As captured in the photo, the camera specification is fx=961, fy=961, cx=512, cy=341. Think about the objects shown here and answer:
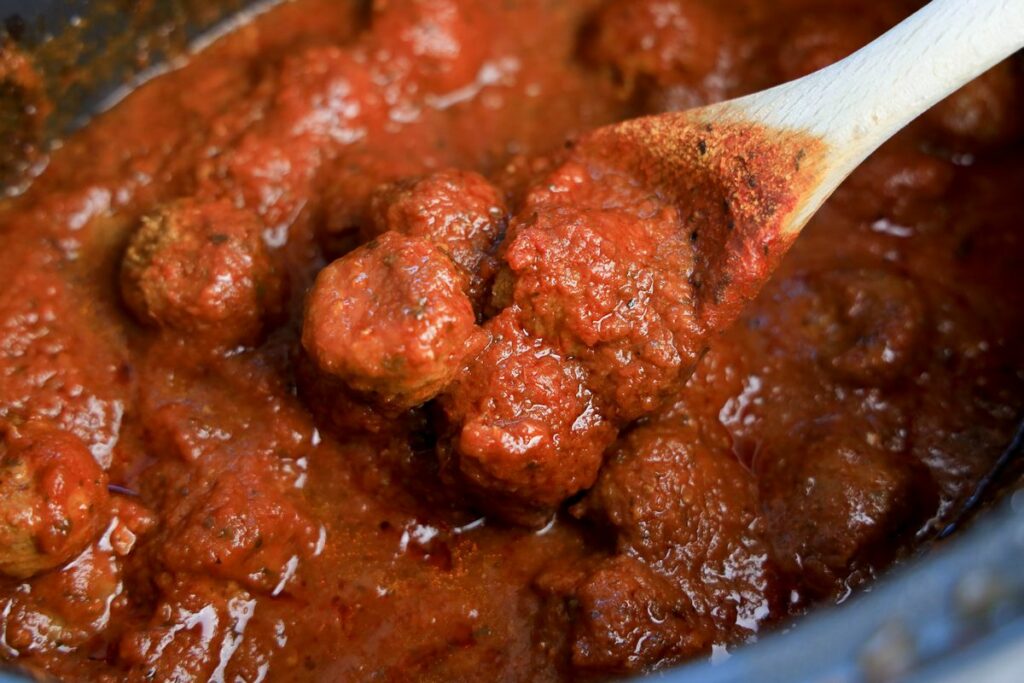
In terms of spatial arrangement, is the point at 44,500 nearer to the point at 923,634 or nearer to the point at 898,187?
the point at 923,634

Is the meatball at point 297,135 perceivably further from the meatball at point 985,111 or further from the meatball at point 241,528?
the meatball at point 985,111

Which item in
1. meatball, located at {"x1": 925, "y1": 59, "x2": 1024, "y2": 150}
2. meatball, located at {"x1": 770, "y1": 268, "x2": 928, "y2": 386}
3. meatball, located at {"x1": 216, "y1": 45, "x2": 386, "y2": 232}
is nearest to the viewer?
meatball, located at {"x1": 770, "y1": 268, "x2": 928, "y2": 386}

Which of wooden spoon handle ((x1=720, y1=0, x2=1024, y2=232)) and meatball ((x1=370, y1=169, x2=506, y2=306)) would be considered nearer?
wooden spoon handle ((x1=720, y1=0, x2=1024, y2=232))

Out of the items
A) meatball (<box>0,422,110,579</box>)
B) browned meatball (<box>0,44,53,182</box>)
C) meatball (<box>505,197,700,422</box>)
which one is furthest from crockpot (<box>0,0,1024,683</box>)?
browned meatball (<box>0,44,53,182</box>)

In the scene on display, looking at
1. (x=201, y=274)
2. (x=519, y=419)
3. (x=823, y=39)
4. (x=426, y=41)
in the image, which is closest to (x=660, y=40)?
(x=823, y=39)

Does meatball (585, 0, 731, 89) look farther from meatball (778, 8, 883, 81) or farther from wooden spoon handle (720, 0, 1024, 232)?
wooden spoon handle (720, 0, 1024, 232)

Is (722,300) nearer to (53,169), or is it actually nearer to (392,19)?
(392,19)
